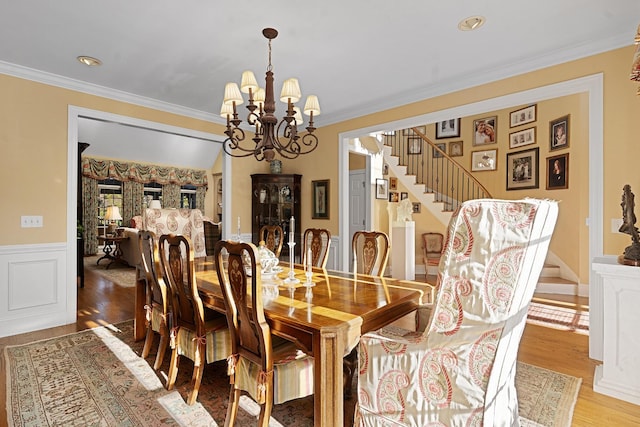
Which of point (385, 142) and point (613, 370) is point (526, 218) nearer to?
point (613, 370)

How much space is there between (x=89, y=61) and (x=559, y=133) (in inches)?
259

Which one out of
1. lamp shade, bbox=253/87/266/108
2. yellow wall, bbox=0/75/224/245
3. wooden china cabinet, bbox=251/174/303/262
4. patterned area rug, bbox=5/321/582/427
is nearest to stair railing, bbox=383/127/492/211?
wooden china cabinet, bbox=251/174/303/262

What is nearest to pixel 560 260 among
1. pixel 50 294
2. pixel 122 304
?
pixel 122 304

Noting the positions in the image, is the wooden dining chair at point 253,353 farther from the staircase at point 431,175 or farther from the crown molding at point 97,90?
the staircase at point 431,175

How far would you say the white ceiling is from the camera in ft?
7.43

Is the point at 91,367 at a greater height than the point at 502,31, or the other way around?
the point at 502,31

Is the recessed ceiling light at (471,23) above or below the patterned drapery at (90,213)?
above

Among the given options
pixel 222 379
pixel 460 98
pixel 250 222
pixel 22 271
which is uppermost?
pixel 460 98

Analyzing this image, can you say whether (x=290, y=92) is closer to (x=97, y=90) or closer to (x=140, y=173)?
(x=97, y=90)

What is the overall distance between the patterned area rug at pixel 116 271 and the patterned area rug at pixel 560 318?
5.82 meters

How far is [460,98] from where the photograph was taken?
3.54 metres

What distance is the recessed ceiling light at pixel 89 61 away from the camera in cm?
300

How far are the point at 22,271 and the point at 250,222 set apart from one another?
282cm

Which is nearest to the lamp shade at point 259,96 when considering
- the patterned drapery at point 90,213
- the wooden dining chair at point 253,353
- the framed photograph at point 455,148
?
the wooden dining chair at point 253,353
